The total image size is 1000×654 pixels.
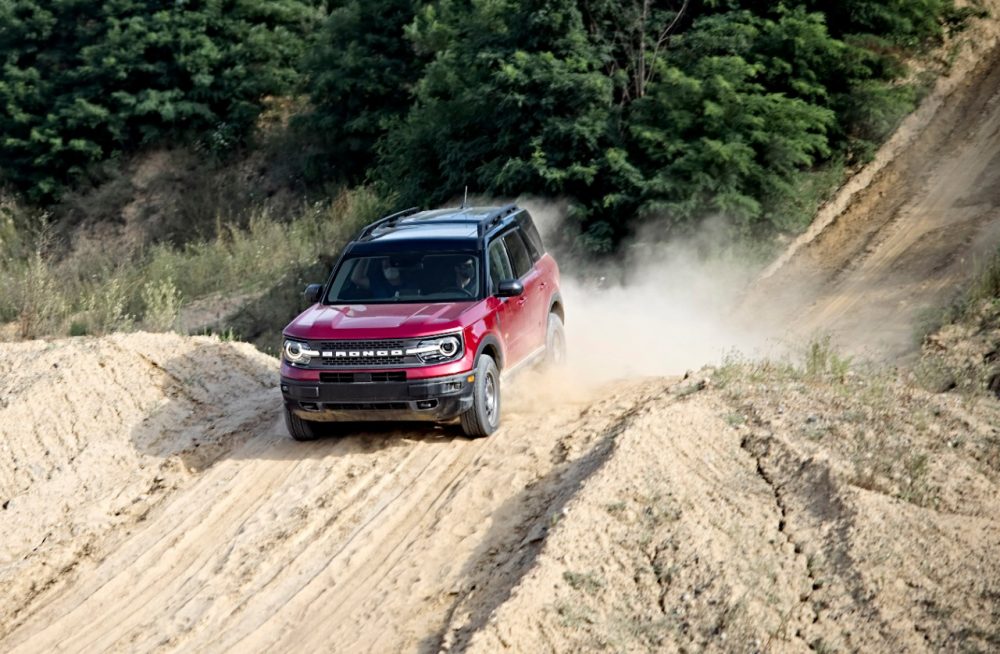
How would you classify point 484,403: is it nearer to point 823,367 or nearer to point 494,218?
point 494,218

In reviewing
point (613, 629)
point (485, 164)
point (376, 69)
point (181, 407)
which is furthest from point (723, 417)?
point (376, 69)

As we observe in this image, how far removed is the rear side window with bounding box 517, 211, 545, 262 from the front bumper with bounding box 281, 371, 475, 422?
310cm

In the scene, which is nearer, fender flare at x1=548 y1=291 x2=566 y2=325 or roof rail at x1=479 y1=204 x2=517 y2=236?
roof rail at x1=479 y1=204 x2=517 y2=236

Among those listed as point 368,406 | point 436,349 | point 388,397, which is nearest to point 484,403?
point 436,349

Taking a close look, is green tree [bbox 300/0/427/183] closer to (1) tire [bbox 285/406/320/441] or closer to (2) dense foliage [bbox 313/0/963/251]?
(2) dense foliage [bbox 313/0/963/251]

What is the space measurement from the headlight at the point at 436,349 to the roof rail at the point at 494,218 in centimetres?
170

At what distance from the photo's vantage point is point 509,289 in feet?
37.7

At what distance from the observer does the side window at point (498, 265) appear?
38.8 ft

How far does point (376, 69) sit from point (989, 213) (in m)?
14.6

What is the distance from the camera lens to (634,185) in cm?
2069

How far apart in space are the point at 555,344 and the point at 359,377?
11.4ft

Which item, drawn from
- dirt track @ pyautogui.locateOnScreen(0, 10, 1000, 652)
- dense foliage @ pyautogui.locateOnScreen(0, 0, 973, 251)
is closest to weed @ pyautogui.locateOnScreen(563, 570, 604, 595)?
dirt track @ pyautogui.locateOnScreen(0, 10, 1000, 652)

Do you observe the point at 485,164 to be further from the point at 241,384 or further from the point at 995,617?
the point at 995,617

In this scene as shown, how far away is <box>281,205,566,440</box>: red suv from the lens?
35.2 feet
